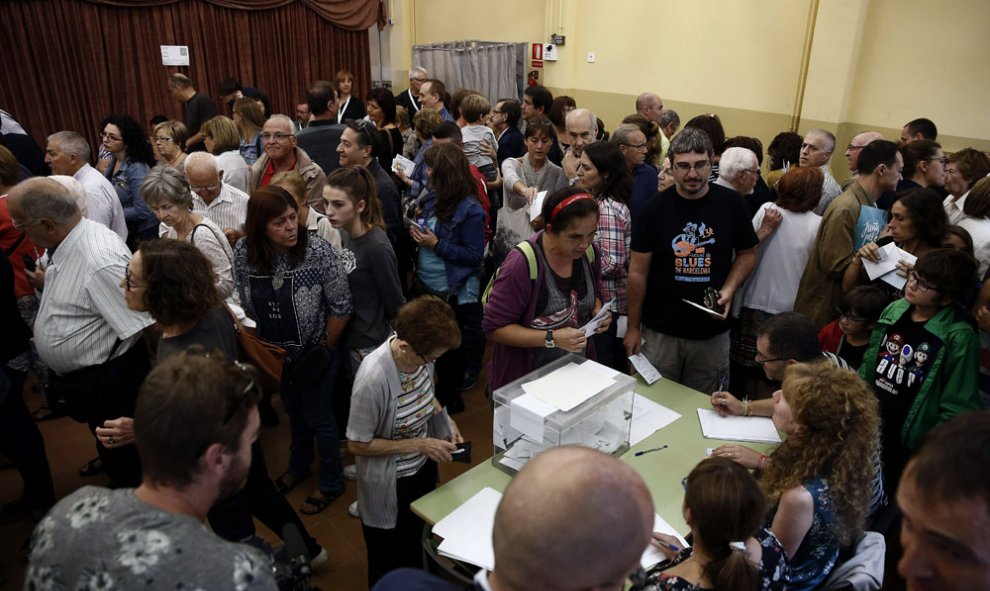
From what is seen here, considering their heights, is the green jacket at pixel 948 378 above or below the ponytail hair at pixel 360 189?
below

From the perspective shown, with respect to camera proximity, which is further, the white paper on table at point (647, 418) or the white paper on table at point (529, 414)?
the white paper on table at point (647, 418)

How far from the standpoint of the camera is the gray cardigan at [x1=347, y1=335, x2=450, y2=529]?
211cm

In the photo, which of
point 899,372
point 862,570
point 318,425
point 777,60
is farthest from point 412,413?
point 777,60

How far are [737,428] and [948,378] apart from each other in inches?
32.4

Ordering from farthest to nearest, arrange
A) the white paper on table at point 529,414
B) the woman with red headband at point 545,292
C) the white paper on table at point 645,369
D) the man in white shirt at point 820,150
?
the man in white shirt at point 820,150, the white paper on table at point 645,369, the woman with red headband at point 545,292, the white paper on table at point 529,414

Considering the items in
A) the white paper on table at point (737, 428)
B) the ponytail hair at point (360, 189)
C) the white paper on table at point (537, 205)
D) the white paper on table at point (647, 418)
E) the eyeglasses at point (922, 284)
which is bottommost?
the white paper on table at point (647, 418)

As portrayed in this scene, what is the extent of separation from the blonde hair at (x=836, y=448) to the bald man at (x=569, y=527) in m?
0.89

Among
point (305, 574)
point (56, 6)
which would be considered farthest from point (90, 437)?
point (56, 6)

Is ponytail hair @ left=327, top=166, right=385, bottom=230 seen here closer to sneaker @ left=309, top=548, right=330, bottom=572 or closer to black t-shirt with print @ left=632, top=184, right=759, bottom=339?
black t-shirt with print @ left=632, top=184, right=759, bottom=339

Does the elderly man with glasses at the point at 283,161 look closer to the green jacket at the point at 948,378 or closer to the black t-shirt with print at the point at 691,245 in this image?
the black t-shirt with print at the point at 691,245

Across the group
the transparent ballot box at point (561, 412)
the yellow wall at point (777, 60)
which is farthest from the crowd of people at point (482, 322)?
the yellow wall at point (777, 60)

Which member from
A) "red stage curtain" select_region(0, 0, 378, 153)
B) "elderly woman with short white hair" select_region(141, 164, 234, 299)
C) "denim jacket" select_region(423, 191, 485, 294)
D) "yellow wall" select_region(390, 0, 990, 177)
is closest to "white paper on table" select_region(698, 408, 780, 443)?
"denim jacket" select_region(423, 191, 485, 294)

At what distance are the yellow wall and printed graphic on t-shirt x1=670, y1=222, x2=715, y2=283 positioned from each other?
169 inches

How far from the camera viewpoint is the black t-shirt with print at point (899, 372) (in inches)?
96.7
